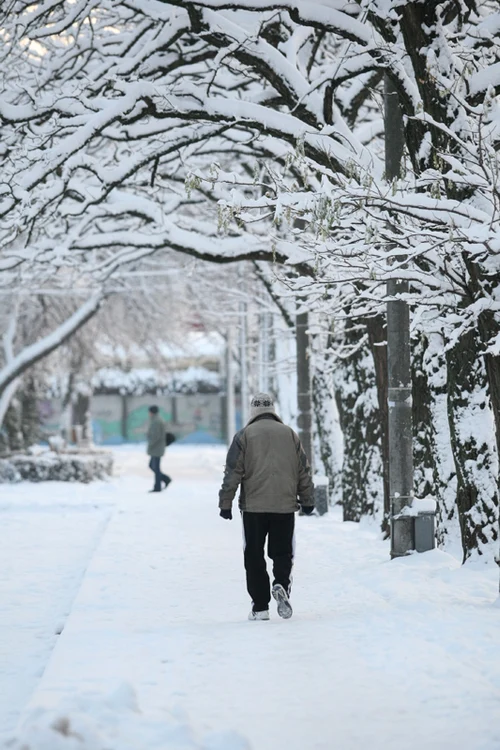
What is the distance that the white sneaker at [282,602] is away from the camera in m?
8.66

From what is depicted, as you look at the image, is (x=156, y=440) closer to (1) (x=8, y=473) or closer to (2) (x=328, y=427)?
(2) (x=328, y=427)

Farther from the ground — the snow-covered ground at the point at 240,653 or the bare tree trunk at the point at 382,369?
the bare tree trunk at the point at 382,369

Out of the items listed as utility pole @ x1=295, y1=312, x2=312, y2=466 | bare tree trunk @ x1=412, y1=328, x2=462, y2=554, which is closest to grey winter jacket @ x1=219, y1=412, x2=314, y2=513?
bare tree trunk @ x1=412, y1=328, x2=462, y2=554

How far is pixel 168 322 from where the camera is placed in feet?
111

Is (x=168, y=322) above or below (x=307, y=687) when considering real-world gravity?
above

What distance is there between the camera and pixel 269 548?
29.4 ft

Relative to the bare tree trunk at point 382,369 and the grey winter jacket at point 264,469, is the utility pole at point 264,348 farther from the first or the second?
the grey winter jacket at point 264,469

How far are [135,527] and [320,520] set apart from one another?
300 cm

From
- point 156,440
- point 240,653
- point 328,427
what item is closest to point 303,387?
point 328,427

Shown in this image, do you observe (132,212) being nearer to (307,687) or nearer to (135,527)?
(135,527)

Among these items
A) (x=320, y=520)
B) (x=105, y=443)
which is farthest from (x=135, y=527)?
(x=105, y=443)

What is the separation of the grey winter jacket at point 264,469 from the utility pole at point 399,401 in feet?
7.11

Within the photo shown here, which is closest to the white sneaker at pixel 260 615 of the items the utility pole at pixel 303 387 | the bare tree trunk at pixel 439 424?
the bare tree trunk at pixel 439 424

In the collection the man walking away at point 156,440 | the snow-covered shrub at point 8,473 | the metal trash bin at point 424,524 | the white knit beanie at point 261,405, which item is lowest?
the snow-covered shrub at point 8,473
